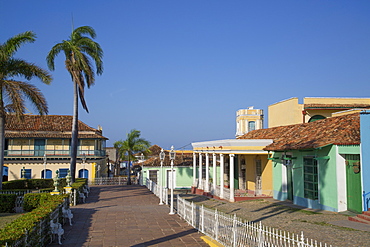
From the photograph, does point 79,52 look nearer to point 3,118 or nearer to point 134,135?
point 3,118

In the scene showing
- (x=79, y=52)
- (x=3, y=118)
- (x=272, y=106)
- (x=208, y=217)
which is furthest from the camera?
(x=272, y=106)

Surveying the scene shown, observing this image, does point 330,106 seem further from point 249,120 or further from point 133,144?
point 133,144

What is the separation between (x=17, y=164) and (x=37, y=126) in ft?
14.2

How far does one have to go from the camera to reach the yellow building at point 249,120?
131 feet

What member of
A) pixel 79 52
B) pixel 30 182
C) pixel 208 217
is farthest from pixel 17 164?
pixel 208 217

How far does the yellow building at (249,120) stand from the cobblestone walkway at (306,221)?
69.8 ft

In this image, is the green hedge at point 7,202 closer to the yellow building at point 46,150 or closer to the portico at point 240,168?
the portico at point 240,168

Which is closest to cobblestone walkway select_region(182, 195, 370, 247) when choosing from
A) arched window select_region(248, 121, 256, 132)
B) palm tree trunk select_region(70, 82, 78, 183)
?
palm tree trunk select_region(70, 82, 78, 183)

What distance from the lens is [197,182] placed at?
27531 millimetres

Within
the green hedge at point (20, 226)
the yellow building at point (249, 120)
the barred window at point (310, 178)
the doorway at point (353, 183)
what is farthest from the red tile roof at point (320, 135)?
the yellow building at point (249, 120)

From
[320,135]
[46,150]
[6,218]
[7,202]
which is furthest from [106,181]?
[320,135]

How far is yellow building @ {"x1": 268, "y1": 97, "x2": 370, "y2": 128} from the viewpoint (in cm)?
2547

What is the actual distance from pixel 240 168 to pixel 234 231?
18.0m

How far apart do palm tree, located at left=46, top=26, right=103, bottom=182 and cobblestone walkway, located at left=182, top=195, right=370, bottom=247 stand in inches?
443
